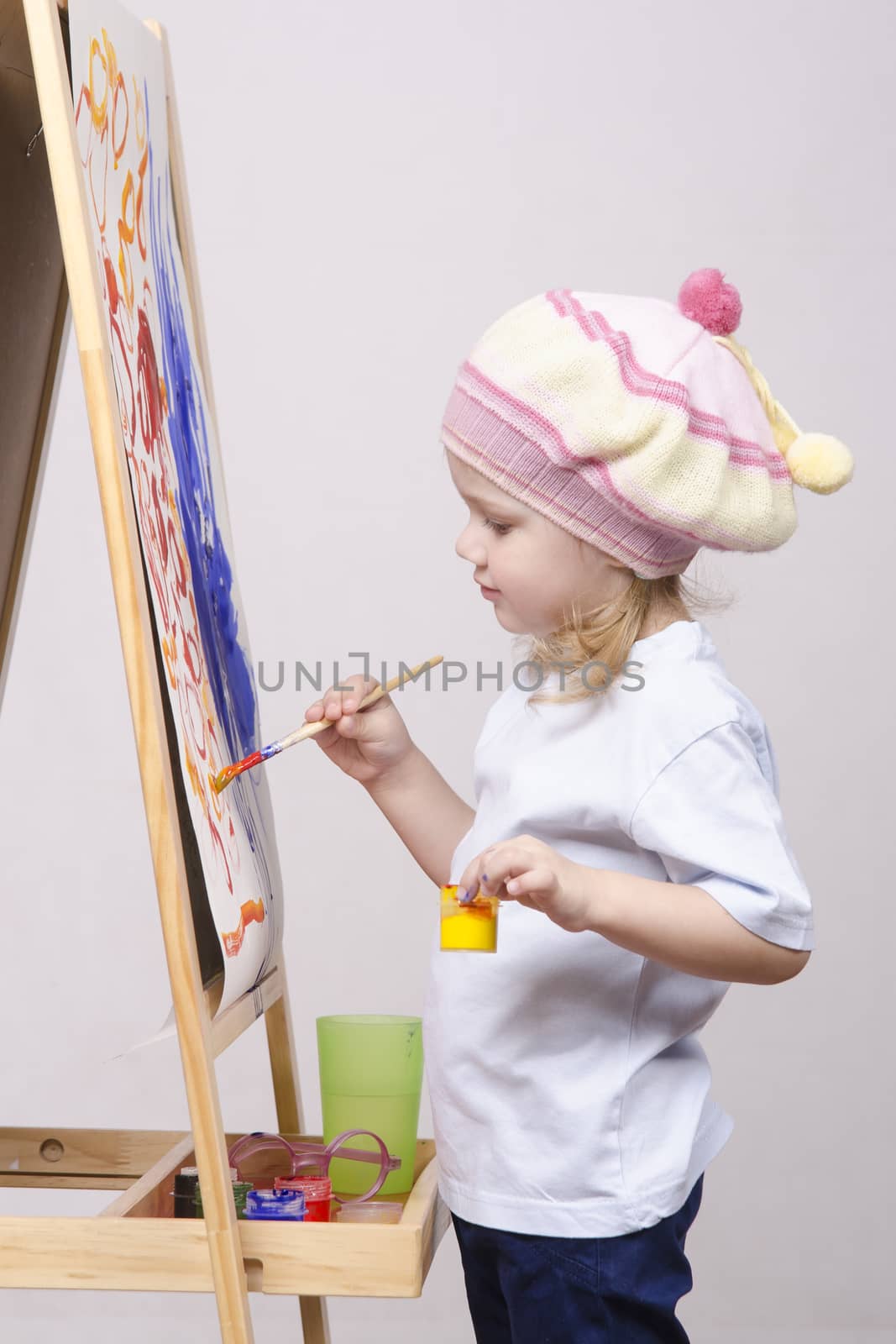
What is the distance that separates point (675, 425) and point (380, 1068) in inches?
25.1

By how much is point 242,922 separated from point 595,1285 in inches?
15.8

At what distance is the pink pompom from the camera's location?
4.15 feet

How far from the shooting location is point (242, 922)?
4.01ft

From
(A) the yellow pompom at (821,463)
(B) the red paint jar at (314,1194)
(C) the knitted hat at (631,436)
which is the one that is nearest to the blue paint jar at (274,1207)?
(B) the red paint jar at (314,1194)

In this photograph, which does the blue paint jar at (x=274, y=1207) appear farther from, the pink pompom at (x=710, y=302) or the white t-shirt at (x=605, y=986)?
the pink pompom at (x=710, y=302)

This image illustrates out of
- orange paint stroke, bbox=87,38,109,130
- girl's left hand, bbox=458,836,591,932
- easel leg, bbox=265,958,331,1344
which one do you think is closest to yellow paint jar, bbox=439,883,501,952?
girl's left hand, bbox=458,836,591,932

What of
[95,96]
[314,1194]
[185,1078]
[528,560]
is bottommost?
[314,1194]

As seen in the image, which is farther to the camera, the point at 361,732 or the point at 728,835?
the point at 361,732

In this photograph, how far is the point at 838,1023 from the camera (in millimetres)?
2709

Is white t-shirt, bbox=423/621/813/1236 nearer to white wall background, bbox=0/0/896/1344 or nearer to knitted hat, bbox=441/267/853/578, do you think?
knitted hat, bbox=441/267/853/578

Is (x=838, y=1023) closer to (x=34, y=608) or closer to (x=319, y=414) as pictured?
(x=319, y=414)

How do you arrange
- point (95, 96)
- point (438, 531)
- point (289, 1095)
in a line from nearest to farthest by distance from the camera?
1. point (95, 96)
2. point (289, 1095)
3. point (438, 531)

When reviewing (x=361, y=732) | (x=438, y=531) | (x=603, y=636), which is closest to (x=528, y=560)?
(x=603, y=636)

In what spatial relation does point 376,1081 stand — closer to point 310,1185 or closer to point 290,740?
point 310,1185
